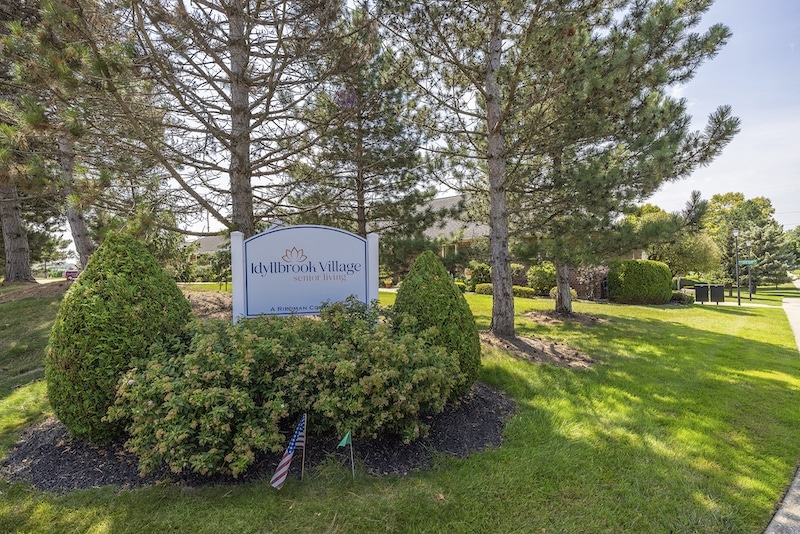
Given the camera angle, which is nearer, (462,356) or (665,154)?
(462,356)

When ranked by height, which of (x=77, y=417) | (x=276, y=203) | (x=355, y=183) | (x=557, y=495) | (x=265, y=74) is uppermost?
(x=265, y=74)

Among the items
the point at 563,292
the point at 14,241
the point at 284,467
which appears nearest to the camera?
the point at 284,467

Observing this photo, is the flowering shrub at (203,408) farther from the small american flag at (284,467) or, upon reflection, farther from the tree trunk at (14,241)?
the tree trunk at (14,241)

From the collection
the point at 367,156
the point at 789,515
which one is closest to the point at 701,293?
the point at 367,156

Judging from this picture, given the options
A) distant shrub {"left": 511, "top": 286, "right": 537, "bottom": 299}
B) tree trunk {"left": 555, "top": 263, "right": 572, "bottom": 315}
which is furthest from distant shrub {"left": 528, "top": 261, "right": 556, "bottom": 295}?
tree trunk {"left": 555, "top": 263, "right": 572, "bottom": 315}

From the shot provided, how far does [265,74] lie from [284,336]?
4.05 metres

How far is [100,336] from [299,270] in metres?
1.96

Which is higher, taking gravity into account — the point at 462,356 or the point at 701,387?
the point at 462,356

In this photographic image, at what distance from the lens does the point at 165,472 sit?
2.75 metres

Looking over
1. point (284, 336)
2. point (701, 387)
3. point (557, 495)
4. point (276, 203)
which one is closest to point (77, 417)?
point (284, 336)

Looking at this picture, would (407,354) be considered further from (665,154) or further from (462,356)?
(665,154)

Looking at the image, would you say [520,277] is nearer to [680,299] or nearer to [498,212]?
[680,299]

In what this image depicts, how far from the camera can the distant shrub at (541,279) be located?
1490 cm

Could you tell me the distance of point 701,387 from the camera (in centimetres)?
484
